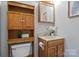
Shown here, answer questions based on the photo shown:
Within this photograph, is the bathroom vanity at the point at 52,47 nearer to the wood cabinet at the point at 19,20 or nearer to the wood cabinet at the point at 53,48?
the wood cabinet at the point at 53,48

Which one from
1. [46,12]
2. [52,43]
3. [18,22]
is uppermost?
[46,12]

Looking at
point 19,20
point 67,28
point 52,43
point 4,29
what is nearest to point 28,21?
point 19,20

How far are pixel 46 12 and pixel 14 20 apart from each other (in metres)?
1.00

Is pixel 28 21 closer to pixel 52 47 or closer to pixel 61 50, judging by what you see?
pixel 52 47

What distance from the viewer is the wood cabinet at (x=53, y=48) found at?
2.19 meters

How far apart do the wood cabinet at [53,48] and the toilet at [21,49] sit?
344 mm

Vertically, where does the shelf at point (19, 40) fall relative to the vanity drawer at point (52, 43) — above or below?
above

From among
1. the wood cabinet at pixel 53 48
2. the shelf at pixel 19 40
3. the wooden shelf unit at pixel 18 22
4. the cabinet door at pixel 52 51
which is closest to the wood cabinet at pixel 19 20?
the wooden shelf unit at pixel 18 22

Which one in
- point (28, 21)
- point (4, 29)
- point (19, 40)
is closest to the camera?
point (4, 29)

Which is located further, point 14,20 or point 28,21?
point 28,21

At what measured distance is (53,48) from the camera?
2.28 m

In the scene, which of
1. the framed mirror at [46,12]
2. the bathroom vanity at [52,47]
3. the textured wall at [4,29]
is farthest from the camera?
the framed mirror at [46,12]

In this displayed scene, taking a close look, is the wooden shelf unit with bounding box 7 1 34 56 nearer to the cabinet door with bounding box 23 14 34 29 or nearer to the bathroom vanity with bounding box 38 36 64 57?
the cabinet door with bounding box 23 14 34 29

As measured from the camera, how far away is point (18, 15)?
7.06 ft
